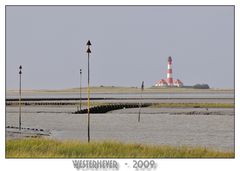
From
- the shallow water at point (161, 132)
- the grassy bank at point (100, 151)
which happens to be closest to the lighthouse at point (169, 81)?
the shallow water at point (161, 132)

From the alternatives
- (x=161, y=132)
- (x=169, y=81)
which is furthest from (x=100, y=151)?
(x=169, y=81)

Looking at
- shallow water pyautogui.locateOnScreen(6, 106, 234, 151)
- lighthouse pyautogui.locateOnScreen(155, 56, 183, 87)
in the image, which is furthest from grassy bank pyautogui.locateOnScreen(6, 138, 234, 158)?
lighthouse pyautogui.locateOnScreen(155, 56, 183, 87)

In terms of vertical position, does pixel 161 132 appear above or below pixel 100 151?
below

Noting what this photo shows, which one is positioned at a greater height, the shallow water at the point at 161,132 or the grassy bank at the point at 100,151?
the grassy bank at the point at 100,151

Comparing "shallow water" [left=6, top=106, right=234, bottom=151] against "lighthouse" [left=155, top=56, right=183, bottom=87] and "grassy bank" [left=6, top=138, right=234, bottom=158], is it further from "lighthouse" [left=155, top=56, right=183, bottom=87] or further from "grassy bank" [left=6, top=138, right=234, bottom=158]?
"lighthouse" [left=155, top=56, right=183, bottom=87]

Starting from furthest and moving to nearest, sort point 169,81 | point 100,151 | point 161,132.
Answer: point 169,81
point 161,132
point 100,151

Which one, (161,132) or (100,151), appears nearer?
(100,151)

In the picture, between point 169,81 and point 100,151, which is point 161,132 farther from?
point 169,81

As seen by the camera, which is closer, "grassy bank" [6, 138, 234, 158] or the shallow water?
"grassy bank" [6, 138, 234, 158]

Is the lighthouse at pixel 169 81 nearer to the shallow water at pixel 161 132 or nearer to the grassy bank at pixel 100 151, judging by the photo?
the shallow water at pixel 161 132

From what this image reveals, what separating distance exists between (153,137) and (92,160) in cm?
1701
